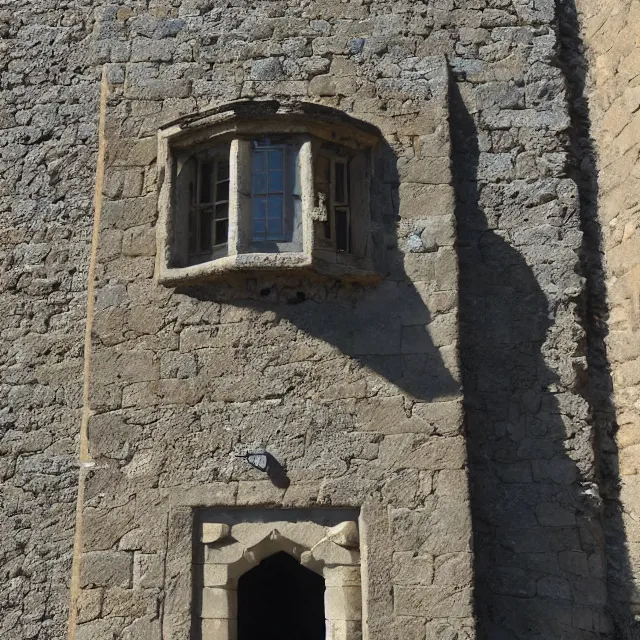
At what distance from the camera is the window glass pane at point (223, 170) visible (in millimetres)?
6668

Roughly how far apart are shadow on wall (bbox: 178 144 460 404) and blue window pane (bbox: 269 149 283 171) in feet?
2.72

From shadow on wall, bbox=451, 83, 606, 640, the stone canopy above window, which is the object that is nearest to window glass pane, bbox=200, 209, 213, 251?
the stone canopy above window

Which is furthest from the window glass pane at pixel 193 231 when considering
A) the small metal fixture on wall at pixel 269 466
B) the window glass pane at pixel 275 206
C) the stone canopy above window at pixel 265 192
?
the small metal fixture on wall at pixel 269 466

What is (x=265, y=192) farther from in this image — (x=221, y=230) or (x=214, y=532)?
(x=214, y=532)

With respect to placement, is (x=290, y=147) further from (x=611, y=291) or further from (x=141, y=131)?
(x=611, y=291)

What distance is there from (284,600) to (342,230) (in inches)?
171

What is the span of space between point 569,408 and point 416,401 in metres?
1.19

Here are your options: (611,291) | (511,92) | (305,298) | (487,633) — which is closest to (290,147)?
(305,298)

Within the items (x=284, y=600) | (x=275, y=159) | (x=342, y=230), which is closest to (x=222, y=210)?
(x=275, y=159)

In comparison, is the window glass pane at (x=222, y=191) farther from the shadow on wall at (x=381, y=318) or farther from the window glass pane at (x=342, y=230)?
the window glass pane at (x=342, y=230)

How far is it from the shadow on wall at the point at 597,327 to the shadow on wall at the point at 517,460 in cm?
17

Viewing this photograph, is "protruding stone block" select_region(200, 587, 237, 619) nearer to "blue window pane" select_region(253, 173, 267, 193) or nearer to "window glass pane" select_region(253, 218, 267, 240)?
"window glass pane" select_region(253, 218, 267, 240)

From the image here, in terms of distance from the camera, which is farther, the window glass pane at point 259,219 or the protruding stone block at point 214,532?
the window glass pane at point 259,219

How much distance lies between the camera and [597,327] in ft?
22.2
